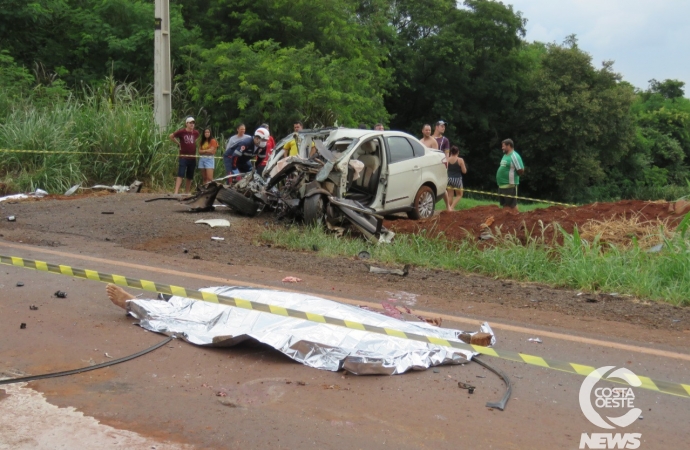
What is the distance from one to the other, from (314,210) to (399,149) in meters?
2.65

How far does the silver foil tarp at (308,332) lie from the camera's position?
513 cm

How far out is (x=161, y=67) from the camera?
61.6 ft

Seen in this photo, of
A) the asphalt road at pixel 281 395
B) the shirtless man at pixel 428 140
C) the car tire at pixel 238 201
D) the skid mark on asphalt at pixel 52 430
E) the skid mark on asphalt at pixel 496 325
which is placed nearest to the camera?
the skid mark on asphalt at pixel 52 430

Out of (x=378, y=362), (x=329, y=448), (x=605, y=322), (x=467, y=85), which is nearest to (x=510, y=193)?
(x=605, y=322)

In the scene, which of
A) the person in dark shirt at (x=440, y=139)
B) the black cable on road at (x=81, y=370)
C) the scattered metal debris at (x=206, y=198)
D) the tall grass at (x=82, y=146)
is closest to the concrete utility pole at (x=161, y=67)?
the tall grass at (x=82, y=146)

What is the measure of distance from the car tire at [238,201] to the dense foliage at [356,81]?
5703mm

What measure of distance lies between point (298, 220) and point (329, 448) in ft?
27.6

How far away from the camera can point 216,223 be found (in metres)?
11.9

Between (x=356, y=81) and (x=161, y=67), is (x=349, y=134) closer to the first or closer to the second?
(x=161, y=67)

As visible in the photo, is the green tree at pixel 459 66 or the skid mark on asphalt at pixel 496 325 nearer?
the skid mark on asphalt at pixel 496 325

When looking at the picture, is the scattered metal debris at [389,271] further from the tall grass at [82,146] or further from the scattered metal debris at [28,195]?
the tall grass at [82,146]

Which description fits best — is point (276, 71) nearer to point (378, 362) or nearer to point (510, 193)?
point (510, 193)

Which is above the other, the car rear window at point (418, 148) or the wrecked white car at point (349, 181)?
the car rear window at point (418, 148)

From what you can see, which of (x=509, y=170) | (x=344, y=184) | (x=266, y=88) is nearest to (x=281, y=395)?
(x=344, y=184)
